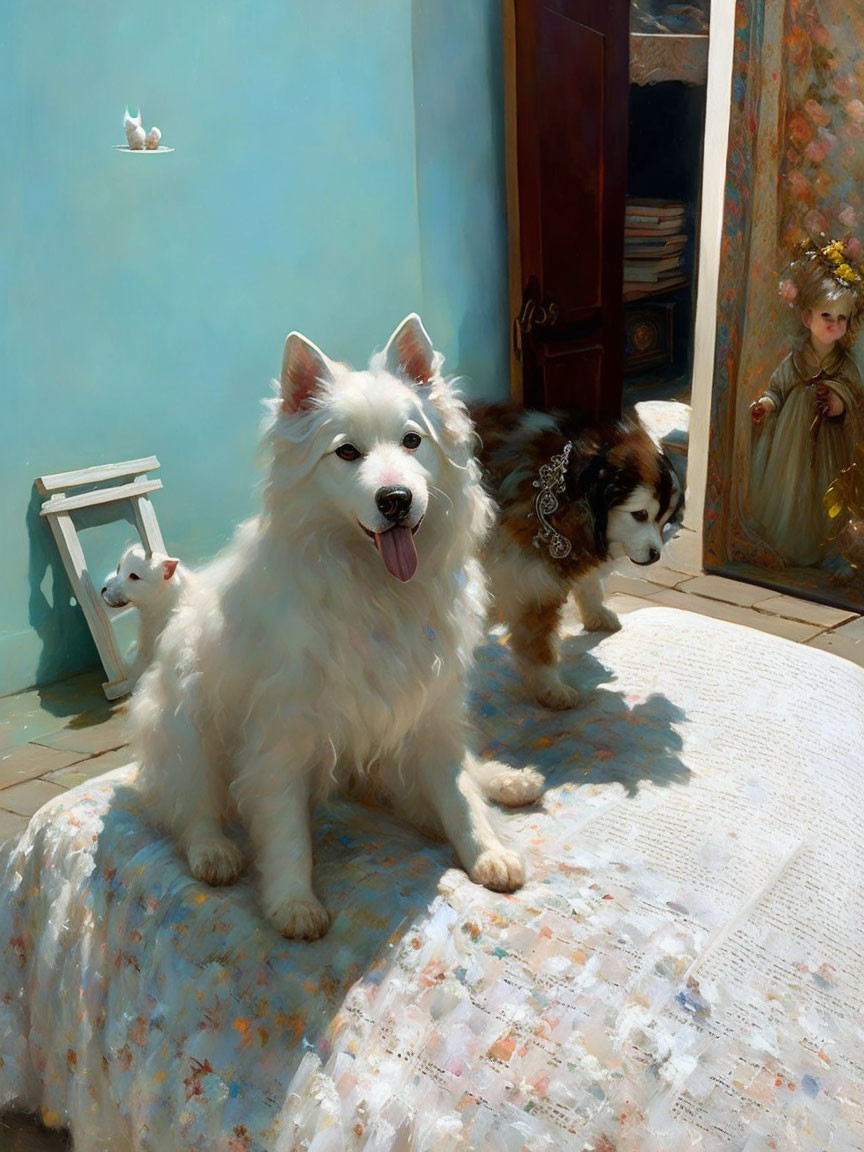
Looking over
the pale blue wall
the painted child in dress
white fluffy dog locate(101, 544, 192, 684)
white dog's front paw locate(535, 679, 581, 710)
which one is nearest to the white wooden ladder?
the pale blue wall

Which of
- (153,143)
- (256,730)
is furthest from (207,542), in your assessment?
(256,730)

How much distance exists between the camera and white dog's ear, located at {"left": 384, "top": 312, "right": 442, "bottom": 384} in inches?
71.8

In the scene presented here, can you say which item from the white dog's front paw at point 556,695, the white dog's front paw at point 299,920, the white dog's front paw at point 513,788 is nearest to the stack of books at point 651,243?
the white dog's front paw at point 556,695

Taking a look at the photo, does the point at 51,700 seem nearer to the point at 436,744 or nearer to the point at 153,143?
the point at 153,143

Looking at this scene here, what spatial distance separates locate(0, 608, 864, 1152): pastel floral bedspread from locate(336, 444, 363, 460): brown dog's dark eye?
717 millimetres

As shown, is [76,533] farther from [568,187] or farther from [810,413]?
[810,413]

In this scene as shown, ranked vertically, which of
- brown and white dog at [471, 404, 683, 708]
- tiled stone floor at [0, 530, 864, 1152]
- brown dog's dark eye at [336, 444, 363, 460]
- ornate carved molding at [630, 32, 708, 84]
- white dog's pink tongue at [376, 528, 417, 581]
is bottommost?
tiled stone floor at [0, 530, 864, 1152]

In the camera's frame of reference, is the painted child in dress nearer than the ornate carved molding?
Yes

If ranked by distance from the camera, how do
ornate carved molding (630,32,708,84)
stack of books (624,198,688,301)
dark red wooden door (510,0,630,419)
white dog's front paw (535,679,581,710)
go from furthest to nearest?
stack of books (624,198,688,301) < ornate carved molding (630,32,708,84) < dark red wooden door (510,0,630,419) < white dog's front paw (535,679,581,710)

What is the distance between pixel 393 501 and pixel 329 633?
0.27 m

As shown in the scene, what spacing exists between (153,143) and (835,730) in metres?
3.17

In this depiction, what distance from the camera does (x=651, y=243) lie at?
8273mm

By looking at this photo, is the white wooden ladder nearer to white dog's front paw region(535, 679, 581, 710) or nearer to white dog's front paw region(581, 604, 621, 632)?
white dog's front paw region(581, 604, 621, 632)

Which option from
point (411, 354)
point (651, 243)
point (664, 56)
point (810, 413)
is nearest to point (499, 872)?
point (411, 354)
